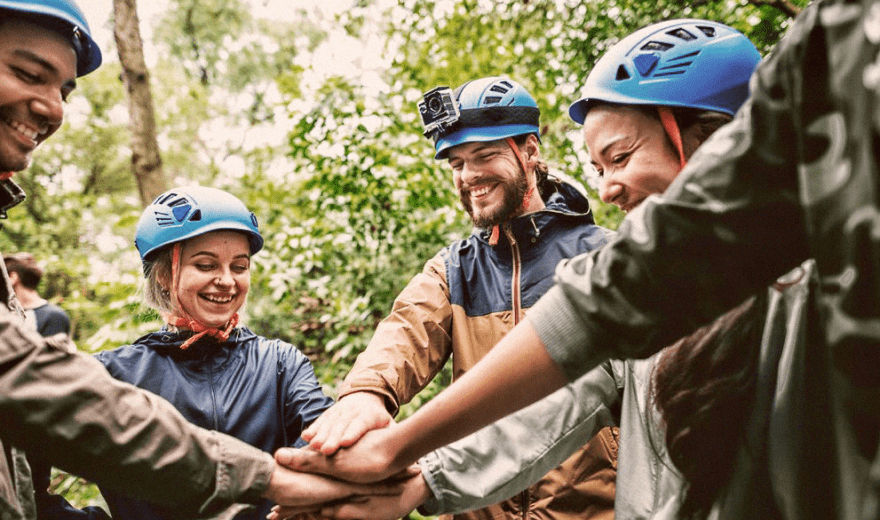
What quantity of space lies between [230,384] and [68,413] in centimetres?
134

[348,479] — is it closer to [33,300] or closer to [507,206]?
[507,206]

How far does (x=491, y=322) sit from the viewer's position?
316cm

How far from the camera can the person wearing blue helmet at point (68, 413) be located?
5.15 feet

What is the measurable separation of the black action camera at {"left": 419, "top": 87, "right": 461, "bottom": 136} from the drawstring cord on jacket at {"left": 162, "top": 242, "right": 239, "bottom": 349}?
156cm

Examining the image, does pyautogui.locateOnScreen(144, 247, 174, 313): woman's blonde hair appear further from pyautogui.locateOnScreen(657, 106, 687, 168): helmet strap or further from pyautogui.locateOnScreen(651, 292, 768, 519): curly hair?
pyautogui.locateOnScreen(651, 292, 768, 519): curly hair

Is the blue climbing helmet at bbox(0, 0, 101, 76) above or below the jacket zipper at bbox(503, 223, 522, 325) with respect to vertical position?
above

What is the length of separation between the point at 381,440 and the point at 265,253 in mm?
4031

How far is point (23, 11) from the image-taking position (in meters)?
2.06

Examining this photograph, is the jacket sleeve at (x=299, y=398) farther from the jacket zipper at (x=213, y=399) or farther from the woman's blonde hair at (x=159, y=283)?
the woman's blonde hair at (x=159, y=283)

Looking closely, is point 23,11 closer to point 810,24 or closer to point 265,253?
point 810,24

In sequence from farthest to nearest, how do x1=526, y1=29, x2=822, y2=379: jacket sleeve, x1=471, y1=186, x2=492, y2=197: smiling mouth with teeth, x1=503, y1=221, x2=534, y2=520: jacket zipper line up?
x1=471, y1=186, x2=492, y2=197: smiling mouth with teeth, x1=503, y1=221, x2=534, y2=520: jacket zipper, x1=526, y1=29, x2=822, y2=379: jacket sleeve

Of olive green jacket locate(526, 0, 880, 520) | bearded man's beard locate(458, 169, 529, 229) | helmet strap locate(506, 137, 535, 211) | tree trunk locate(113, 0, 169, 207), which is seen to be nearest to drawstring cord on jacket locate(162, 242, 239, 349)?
bearded man's beard locate(458, 169, 529, 229)

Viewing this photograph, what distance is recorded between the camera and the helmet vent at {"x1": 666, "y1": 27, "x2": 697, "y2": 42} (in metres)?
2.40

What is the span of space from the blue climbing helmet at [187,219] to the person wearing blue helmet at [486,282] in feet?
3.07
